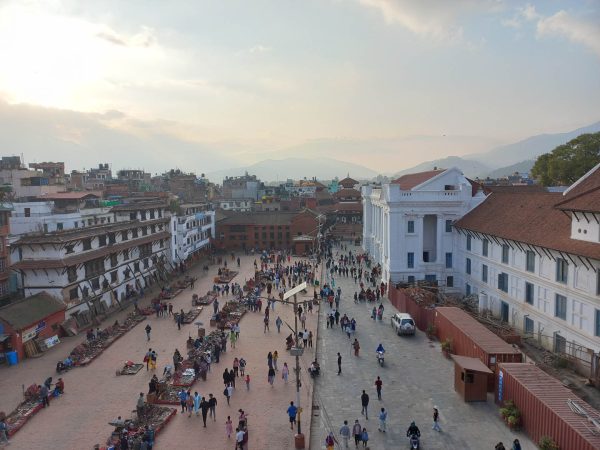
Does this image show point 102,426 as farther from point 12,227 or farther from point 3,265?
point 12,227

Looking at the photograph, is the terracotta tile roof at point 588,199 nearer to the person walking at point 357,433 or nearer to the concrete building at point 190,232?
the person walking at point 357,433

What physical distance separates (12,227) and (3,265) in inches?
407

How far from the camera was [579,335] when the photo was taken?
2609cm

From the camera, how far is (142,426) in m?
21.0

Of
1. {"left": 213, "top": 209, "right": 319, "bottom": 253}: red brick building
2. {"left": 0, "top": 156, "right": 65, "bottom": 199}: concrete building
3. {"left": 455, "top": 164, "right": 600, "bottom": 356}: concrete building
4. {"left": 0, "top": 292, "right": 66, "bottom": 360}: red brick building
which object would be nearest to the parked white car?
{"left": 455, "top": 164, "right": 600, "bottom": 356}: concrete building

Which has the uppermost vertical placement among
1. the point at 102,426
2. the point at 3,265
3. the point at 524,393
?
the point at 3,265

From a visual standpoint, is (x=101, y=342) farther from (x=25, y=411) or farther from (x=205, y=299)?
(x=205, y=299)

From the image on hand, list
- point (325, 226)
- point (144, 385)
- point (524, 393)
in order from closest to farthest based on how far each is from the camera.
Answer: point (524, 393) < point (144, 385) < point (325, 226)

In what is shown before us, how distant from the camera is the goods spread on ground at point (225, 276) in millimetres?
54594

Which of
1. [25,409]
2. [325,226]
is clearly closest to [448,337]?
[25,409]

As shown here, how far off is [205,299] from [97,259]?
1023 cm

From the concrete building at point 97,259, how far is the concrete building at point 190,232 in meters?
3.62

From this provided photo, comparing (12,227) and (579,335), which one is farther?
(12,227)

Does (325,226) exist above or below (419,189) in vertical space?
below
